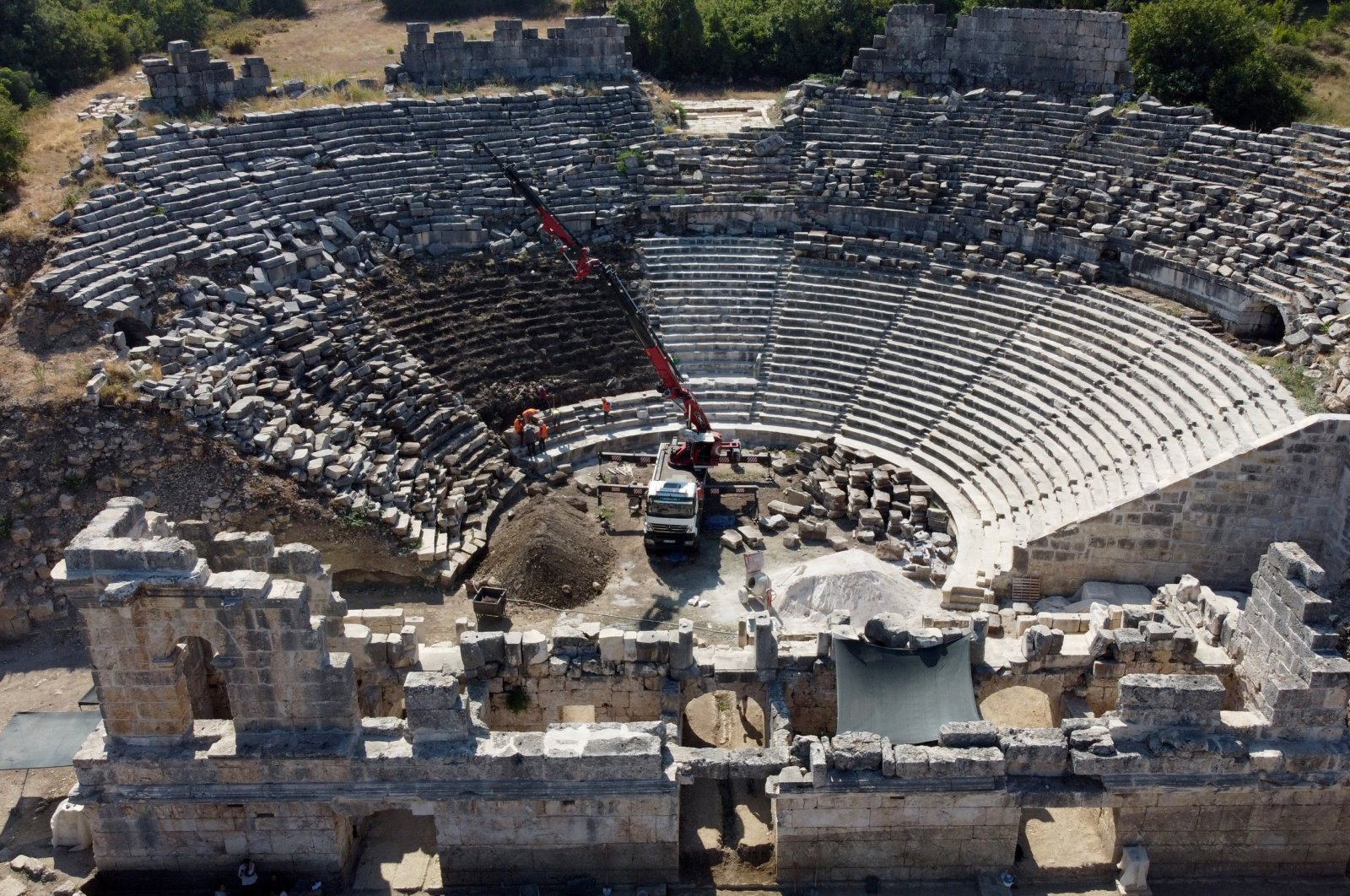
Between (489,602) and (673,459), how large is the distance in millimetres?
5269

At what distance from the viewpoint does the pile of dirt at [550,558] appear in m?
18.7

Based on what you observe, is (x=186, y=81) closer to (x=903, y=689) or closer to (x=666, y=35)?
(x=666, y=35)

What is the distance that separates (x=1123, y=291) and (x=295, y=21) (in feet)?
102

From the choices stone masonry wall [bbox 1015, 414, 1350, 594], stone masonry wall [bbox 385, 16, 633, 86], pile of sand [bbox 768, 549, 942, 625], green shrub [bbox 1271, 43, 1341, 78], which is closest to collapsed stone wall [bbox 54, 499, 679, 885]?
pile of sand [bbox 768, 549, 942, 625]

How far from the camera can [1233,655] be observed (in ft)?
46.8

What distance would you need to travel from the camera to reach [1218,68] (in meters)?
29.1

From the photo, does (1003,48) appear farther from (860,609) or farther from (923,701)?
(923,701)

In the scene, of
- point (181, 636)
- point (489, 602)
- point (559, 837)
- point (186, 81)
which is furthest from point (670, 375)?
Answer: point (186, 81)

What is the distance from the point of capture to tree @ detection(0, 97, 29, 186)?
21.3 metres

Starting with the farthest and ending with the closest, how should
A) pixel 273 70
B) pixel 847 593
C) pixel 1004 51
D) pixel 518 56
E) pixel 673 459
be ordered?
1. pixel 273 70
2. pixel 518 56
3. pixel 1004 51
4. pixel 673 459
5. pixel 847 593

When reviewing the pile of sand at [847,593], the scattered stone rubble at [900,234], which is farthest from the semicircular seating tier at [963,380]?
the pile of sand at [847,593]

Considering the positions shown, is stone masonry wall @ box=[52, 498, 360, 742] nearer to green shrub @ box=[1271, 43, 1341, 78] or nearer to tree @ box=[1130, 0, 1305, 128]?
tree @ box=[1130, 0, 1305, 128]

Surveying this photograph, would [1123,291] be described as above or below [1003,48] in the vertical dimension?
below

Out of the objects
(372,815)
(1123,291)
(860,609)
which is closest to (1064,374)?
(1123,291)
